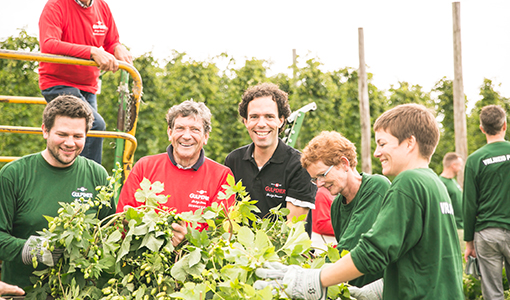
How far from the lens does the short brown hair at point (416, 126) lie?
211cm

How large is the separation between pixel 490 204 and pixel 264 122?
2.81 m

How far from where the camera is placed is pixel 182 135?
10.2 feet

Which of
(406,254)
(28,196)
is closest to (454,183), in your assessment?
(406,254)

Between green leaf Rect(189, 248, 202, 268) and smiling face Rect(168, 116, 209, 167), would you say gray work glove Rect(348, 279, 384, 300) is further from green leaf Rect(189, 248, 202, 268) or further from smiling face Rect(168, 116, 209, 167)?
smiling face Rect(168, 116, 209, 167)

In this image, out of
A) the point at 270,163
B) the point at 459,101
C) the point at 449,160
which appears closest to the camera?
the point at 270,163

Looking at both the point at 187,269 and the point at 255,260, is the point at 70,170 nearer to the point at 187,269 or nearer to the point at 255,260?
the point at 187,269

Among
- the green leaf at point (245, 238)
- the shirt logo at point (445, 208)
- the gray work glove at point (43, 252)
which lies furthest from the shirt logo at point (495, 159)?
the gray work glove at point (43, 252)

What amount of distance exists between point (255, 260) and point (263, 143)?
5.21 ft

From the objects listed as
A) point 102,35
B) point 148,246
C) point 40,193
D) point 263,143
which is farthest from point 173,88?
point 148,246

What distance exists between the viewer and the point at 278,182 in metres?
3.41

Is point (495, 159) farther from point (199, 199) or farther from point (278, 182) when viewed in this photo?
point (199, 199)

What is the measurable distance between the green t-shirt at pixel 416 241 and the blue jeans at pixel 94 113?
2510mm

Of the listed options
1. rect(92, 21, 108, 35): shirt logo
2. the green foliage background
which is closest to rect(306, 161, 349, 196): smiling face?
rect(92, 21, 108, 35): shirt logo

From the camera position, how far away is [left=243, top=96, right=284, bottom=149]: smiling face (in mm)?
3455
